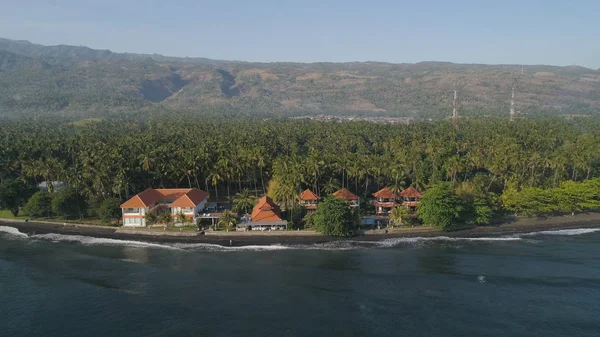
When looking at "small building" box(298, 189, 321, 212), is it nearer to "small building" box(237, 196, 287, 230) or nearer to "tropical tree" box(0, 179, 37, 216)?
"small building" box(237, 196, 287, 230)

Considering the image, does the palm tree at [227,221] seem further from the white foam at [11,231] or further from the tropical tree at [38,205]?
the tropical tree at [38,205]

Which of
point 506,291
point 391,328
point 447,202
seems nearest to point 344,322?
point 391,328

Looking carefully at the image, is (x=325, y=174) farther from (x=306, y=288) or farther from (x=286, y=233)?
(x=306, y=288)

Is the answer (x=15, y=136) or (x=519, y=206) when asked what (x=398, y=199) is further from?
(x=15, y=136)

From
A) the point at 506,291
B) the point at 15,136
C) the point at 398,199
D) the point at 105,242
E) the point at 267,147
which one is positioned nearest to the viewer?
the point at 506,291

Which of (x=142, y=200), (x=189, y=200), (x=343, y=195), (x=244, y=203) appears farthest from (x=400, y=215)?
(x=142, y=200)

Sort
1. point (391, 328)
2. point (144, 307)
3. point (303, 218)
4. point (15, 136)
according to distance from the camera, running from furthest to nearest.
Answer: point (15, 136) → point (303, 218) → point (144, 307) → point (391, 328)

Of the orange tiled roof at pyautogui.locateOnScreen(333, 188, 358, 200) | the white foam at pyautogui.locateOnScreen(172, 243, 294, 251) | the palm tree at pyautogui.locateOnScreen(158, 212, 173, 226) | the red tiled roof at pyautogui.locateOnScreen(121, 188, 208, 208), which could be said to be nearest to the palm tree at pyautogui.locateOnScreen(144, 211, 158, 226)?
the palm tree at pyautogui.locateOnScreen(158, 212, 173, 226)
